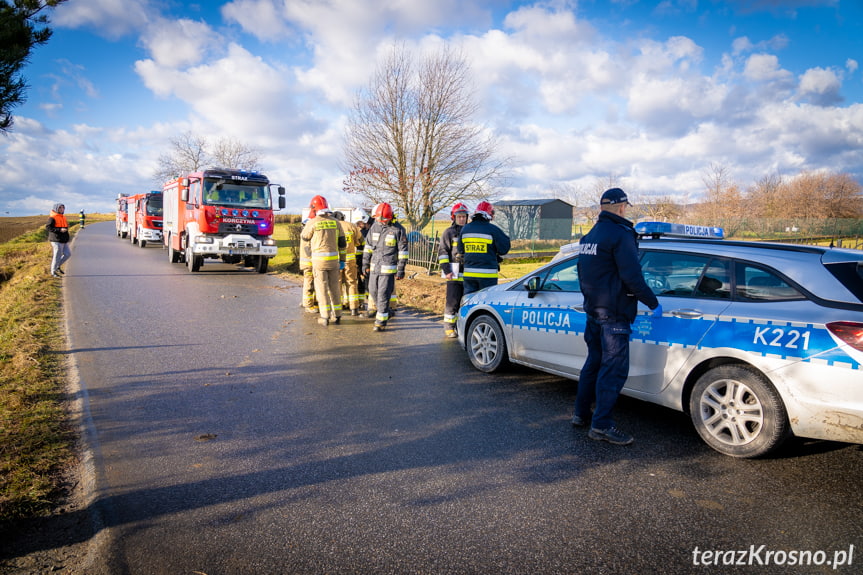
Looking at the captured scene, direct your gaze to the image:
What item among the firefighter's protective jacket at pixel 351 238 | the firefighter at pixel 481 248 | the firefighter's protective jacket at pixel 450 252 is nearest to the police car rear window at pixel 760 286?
the firefighter at pixel 481 248

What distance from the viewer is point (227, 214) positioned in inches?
598

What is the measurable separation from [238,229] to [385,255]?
834 cm

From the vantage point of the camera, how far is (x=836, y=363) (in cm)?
335

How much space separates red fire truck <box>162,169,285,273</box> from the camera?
15062 mm

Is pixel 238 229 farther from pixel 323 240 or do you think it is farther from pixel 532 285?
pixel 532 285

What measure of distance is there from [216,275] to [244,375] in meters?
10.8

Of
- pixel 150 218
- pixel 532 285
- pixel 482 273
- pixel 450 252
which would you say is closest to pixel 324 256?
pixel 450 252

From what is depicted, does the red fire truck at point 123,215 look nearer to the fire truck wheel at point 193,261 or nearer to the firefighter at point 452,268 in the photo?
the fire truck wheel at point 193,261

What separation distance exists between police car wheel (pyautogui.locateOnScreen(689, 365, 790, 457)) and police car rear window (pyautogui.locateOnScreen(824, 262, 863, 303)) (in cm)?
77

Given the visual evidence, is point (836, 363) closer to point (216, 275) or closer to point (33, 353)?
point (33, 353)

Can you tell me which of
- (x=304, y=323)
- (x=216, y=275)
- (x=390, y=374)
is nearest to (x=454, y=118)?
(x=216, y=275)

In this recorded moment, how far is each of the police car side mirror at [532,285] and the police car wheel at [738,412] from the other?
6.07 feet

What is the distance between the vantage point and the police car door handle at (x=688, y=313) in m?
4.07

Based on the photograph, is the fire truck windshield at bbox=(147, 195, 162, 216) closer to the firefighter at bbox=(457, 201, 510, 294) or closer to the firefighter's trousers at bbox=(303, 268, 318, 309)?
the firefighter's trousers at bbox=(303, 268, 318, 309)
